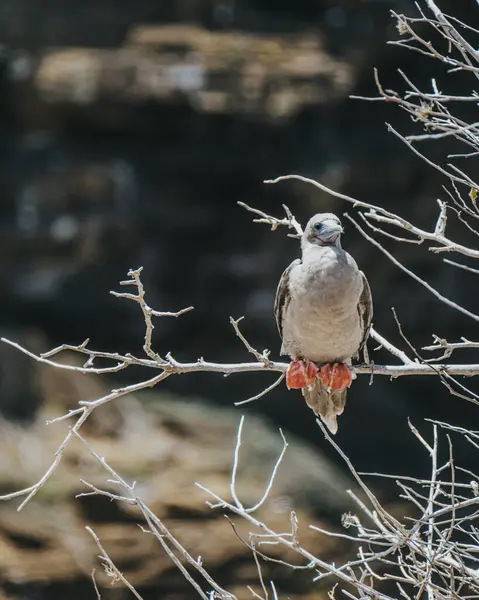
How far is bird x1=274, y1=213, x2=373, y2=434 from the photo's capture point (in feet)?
16.9

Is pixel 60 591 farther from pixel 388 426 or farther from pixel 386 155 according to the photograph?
pixel 386 155

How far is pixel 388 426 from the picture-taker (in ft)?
49.4

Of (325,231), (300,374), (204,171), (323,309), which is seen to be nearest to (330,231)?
(325,231)

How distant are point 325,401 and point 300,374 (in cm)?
48

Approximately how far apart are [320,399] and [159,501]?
5.05 meters

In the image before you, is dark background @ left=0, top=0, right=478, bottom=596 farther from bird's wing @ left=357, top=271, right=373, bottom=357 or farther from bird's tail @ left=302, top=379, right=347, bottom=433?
bird's wing @ left=357, top=271, right=373, bottom=357

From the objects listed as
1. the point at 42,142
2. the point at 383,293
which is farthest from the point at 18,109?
the point at 383,293

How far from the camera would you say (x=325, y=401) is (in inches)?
226

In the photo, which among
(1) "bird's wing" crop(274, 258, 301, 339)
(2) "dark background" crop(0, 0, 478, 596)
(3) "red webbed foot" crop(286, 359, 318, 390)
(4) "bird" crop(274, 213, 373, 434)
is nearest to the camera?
(4) "bird" crop(274, 213, 373, 434)

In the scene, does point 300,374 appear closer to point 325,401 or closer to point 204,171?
point 325,401

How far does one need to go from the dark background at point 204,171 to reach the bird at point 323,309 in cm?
855

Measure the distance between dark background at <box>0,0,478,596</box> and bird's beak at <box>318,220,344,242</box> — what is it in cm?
875

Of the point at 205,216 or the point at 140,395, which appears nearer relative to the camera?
the point at 140,395

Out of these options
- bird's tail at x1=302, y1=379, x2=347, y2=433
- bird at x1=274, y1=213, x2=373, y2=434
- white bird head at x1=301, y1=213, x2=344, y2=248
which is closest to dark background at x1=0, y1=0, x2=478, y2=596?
bird's tail at x1=302, y1=379, x2=347, y2=433
